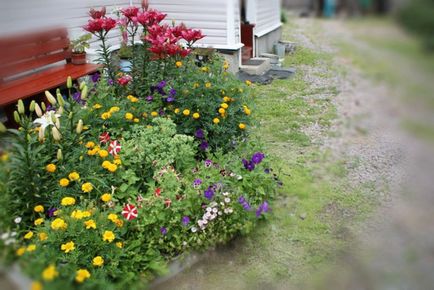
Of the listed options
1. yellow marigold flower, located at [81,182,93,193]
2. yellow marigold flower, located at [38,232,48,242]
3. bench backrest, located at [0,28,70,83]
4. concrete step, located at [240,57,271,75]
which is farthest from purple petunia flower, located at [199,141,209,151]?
concrete step, located at [240,57,271,75]

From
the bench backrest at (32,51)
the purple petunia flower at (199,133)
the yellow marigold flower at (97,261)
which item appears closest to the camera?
the yellow marigold flower at (97,261)

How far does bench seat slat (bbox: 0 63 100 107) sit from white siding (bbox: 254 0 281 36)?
445 centimetres

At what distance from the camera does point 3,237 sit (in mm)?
930

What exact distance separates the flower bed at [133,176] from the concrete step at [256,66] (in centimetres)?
409

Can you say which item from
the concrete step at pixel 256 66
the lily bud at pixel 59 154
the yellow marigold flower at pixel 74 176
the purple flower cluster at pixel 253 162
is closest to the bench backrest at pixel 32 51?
the lily bud at pixel 59 154

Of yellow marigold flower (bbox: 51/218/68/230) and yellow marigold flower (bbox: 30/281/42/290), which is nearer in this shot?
yellow marigold flower (bbox: 30/281/42/290)

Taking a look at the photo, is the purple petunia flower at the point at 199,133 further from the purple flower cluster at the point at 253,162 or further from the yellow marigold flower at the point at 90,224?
the yellow marigold flower at the point at 90,224

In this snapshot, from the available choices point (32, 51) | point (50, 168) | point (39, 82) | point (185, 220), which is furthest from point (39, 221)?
point (32, 51)

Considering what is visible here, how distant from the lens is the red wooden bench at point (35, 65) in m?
3.98

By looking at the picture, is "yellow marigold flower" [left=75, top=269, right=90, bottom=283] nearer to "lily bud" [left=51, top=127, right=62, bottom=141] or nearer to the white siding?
"lily bud" [left=51, top=127, right=62, bottom=141]

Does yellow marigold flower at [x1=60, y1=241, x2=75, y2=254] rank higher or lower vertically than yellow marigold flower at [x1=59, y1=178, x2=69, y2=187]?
lower

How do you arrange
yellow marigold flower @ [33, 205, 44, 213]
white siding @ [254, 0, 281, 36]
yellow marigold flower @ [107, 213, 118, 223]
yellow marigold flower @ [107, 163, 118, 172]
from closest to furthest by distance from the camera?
1. yellow marigold flower @ [107, 213, 118, 223]
2. yellow marigold flower @ [33, 205, 44, 213]
3. yellow marigold flower @ [107, 163, 118, 172]
4. white siding @ [254, 0, 281, 36]

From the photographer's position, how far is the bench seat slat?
406 centimetres

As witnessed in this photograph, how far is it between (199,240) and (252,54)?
677 centimetres
